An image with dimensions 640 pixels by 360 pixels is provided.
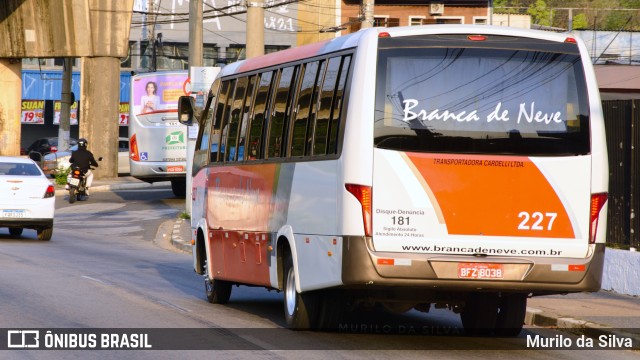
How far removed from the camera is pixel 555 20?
273 ft

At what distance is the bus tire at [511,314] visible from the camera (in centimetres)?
1248

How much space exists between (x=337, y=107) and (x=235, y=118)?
3.57 meters

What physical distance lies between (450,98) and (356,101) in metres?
0.81

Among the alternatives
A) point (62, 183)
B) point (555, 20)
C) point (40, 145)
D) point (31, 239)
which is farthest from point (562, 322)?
point (555, 20)

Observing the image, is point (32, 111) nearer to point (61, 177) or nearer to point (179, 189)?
point (61, 177)

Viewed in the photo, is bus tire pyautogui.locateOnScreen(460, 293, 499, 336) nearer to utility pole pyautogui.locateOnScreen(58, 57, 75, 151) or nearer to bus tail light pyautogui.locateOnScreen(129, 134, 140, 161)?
bus tail light pyautogui.locateOnScreen(129, 134, 140, 161)

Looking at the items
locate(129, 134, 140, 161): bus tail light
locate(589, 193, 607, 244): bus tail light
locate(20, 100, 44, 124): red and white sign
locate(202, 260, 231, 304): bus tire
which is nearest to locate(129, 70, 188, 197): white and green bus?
locate(129, 134, 140, 161): bus tail light

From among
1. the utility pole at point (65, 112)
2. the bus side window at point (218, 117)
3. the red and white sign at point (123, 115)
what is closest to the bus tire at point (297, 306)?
the bus side window at point (218, 117)

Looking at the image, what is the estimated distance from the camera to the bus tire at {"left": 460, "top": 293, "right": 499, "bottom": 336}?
12570mm

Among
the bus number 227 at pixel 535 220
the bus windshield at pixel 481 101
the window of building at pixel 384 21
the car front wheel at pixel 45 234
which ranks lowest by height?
the car front wheel at pixel 45 234

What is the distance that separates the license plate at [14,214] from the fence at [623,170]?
517 inches

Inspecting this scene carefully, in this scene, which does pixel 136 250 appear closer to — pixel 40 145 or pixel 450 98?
pixel 450 98

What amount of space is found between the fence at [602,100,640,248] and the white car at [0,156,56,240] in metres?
13.0

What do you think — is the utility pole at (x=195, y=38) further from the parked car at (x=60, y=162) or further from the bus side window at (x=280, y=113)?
the parked car at (x=60, y=162)
